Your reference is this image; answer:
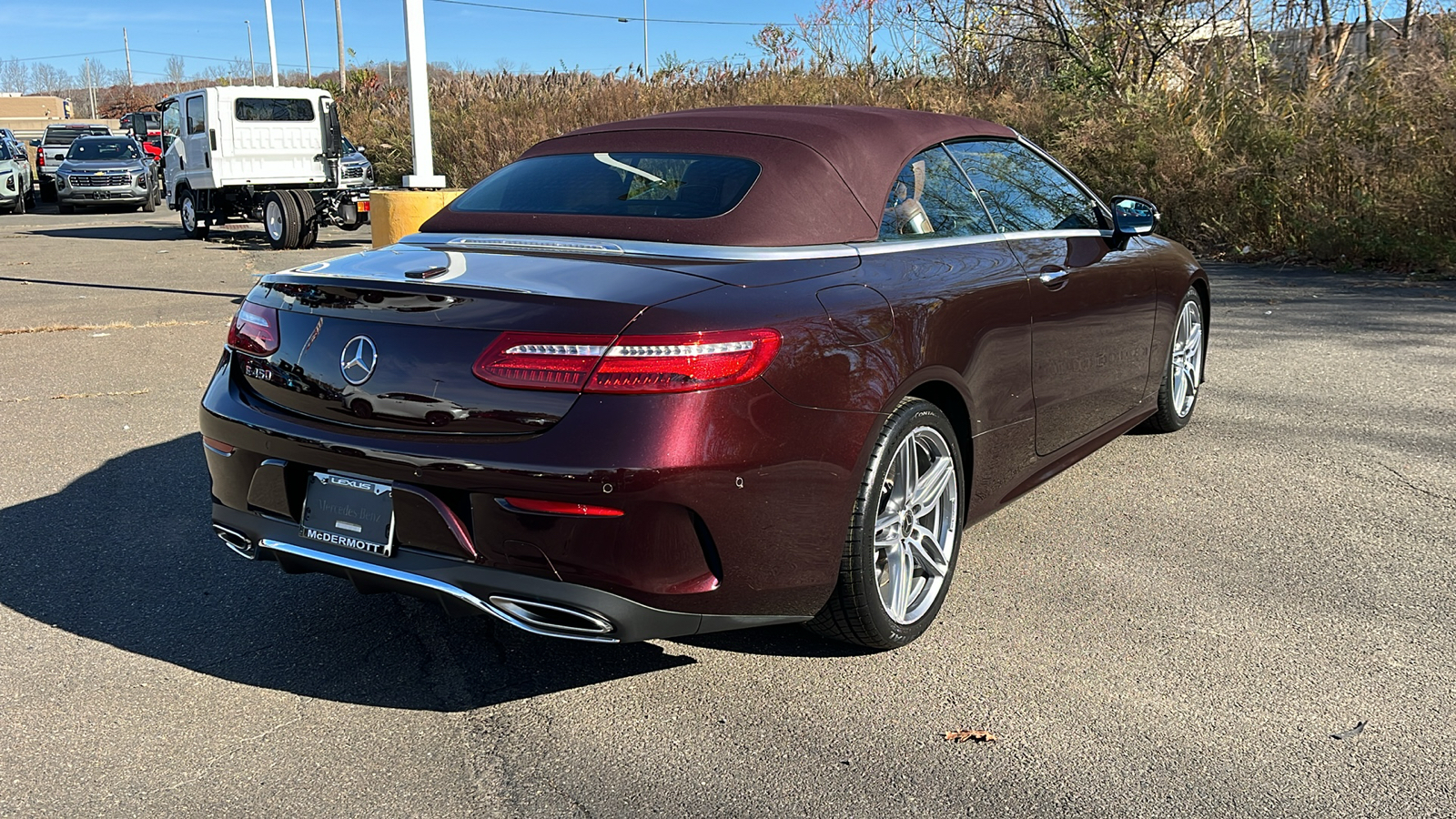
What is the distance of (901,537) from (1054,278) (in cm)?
126

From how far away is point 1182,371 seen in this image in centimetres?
581

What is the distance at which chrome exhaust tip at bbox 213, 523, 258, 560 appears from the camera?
3.23 metres

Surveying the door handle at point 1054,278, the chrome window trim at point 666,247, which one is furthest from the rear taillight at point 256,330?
the door handle at point 1054,278

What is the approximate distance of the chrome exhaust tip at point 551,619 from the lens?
9.23 feet

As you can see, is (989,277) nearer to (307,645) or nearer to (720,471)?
(720,471)

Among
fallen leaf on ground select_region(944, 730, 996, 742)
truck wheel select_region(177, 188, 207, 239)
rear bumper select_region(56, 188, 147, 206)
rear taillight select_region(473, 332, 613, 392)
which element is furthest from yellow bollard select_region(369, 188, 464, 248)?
rear bumper select_region(56, 188, 147, 206)

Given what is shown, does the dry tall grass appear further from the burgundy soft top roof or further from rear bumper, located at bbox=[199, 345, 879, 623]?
rear bumper, located at bbox=[199, 345, 879, 623]

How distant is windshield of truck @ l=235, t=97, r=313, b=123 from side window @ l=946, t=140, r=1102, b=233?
51.6 ft

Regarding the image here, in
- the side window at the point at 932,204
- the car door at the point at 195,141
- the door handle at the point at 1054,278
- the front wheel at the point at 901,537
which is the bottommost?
the front wheel at the point at 901,537

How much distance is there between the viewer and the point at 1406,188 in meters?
11.4

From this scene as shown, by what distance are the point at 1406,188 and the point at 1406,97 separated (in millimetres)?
1051

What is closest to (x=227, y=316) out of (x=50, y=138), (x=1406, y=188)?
(x=1406, y=188)

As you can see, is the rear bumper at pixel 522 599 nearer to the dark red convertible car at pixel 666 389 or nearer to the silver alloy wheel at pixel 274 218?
the dark red convertible car at pixel 666 389

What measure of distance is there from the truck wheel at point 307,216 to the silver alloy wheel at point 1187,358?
13.9 meters
